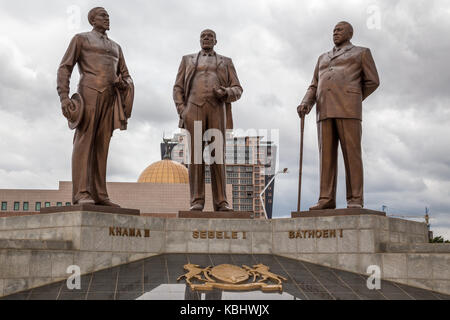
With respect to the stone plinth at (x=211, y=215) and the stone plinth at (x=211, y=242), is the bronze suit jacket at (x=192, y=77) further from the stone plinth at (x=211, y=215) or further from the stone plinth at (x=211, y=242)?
the stone plinth at (x=211, y=242)

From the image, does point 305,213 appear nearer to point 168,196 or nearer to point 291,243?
point 291,243

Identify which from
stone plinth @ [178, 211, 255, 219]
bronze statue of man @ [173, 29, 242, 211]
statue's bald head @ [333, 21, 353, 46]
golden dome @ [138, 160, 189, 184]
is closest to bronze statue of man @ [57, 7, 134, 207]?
bronze statue of man @ [173, 29, 242, 211]

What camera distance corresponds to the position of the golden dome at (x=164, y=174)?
184 feet

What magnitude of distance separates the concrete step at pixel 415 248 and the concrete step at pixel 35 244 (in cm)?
662

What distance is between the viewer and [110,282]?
32.4ft

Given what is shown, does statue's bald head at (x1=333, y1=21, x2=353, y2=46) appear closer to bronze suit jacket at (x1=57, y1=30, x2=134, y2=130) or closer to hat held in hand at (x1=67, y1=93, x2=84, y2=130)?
bronze suit jacket at (x1=57, y1=30, x2=134, y2=130)

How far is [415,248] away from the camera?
10.7 metres

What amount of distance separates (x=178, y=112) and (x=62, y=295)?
18.3 feet

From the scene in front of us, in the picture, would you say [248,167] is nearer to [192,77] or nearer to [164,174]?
[164,174]

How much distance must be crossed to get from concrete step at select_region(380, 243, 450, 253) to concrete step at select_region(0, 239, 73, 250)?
6.62 m

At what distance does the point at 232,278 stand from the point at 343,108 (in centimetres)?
477
